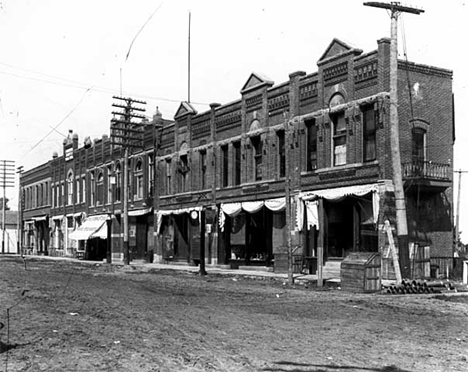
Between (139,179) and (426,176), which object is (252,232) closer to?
(426,176)

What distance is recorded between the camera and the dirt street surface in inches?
323

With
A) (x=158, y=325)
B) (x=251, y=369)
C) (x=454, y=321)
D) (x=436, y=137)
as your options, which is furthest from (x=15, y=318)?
(x=436, y=137)

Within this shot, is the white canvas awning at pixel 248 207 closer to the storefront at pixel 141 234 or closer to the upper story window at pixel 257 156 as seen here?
the upper story window at pixel 257 156

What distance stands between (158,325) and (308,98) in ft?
65.5

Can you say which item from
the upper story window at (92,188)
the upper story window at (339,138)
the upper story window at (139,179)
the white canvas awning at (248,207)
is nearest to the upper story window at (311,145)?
the upper story window at (339,138)

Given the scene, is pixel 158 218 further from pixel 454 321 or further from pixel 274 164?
pixel 454 321

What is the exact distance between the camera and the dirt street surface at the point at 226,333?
26.9 feet

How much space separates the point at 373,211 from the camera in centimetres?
2503

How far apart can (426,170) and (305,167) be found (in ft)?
20.4

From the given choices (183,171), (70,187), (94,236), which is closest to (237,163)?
(183,171)

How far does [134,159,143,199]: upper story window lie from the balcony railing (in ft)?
83.2

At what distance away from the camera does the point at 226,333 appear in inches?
409

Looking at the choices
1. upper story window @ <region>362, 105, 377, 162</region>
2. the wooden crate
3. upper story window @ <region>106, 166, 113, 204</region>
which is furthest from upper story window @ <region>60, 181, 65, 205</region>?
the wooden crate

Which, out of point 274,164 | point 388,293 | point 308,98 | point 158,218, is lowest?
point 388,293
